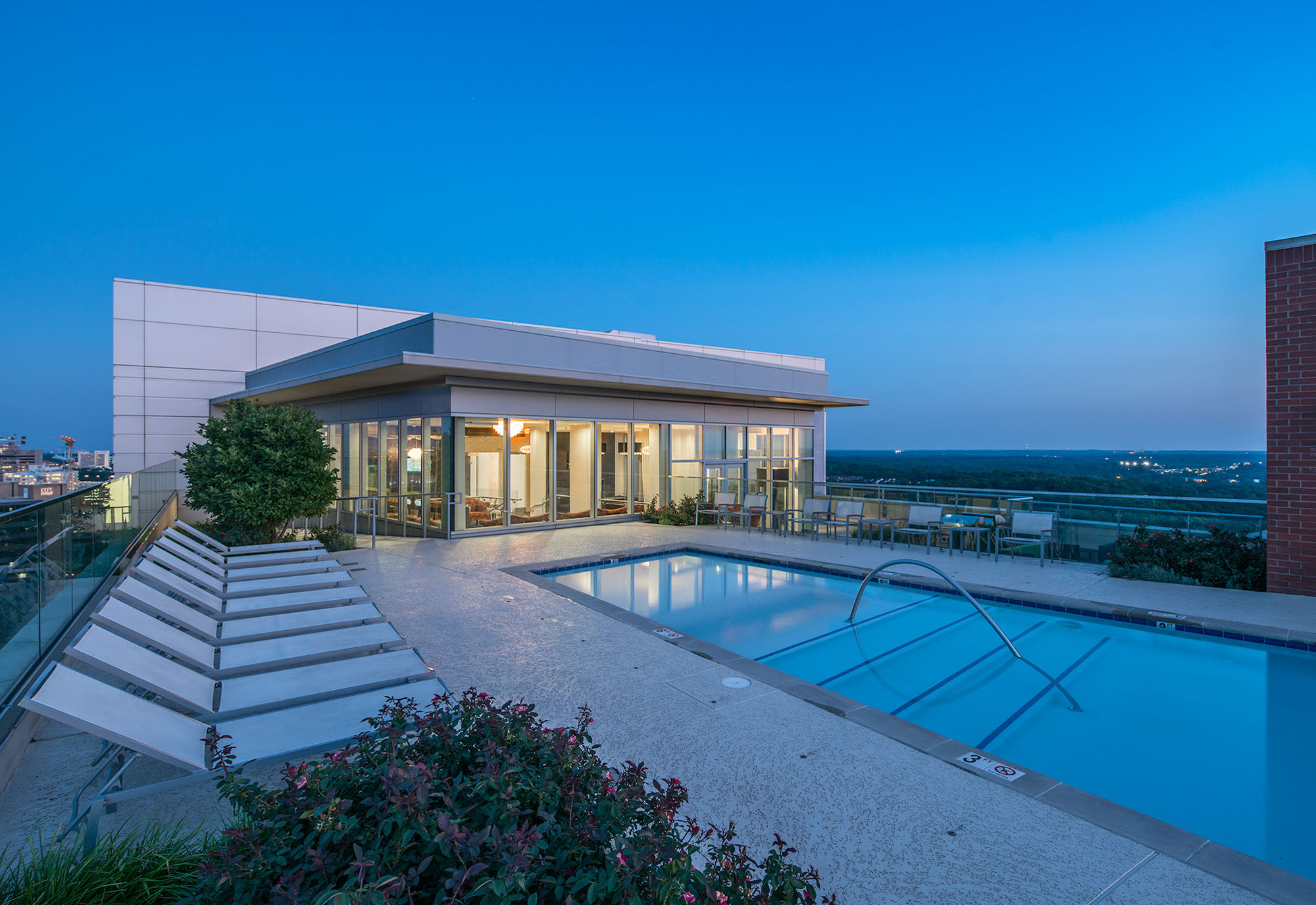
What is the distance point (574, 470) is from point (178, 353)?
12.7 metres

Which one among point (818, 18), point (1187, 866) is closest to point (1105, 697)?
point (1187, 866)

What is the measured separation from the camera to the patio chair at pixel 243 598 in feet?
15.2

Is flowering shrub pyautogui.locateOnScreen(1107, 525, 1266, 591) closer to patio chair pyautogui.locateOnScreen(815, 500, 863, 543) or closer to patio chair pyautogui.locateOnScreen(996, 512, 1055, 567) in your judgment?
patio chair pyautogui.locateOnScreen(996, 512, 1055, 567)

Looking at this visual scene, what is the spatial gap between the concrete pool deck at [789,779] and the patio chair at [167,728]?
1.38 ft

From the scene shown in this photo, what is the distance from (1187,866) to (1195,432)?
4454 cm

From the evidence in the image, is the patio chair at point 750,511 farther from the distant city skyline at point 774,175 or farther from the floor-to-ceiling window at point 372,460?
the floor-to-ceiling window at point 372,460

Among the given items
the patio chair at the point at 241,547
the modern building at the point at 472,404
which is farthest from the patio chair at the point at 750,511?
the patio chair at the point at 241,547

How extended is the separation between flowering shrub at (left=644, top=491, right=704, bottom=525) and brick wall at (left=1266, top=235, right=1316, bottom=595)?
902 centimetres

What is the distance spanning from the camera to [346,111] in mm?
31906

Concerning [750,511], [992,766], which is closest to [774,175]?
[750,511]

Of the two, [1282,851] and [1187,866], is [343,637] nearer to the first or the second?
[1187,866]

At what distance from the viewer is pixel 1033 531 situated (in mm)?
9070

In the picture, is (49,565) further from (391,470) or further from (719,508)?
(719,508)

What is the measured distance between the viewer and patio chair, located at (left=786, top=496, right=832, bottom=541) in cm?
1180
